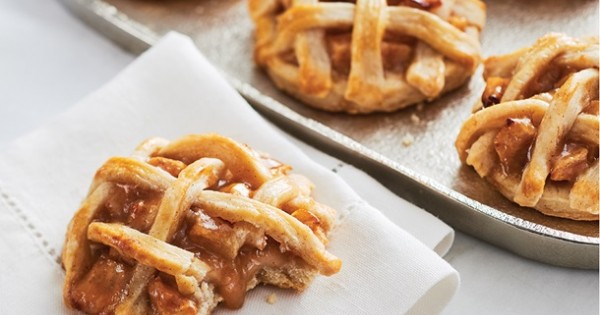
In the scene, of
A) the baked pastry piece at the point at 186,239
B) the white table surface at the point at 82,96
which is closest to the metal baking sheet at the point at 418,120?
the white table surface at the point at 82,96

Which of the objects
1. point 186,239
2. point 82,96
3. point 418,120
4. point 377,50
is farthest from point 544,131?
point 82,96

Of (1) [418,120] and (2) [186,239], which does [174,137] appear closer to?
(2) [186,239]

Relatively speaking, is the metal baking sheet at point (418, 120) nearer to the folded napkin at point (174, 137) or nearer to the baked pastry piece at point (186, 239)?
the folded napkin at point (174, 137)

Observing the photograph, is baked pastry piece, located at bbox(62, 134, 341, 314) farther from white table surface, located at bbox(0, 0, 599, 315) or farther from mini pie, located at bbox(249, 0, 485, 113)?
mini pie, located at bbox(249, 0, 485, 113)

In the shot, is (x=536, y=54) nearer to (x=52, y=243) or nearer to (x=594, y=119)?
(x=594, y=119)

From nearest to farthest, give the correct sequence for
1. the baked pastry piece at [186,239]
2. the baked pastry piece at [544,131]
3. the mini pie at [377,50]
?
the baked pastry piece at [186,239] < the baked pastry piece at [544,131] < the mini pie at [377,50]

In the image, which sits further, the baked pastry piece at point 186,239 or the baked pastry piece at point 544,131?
the baked pastry piece at point 544,131

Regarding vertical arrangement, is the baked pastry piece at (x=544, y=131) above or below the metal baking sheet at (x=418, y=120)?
above

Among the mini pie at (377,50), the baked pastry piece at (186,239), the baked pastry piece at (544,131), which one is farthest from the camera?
the mini pie at (377,50)
